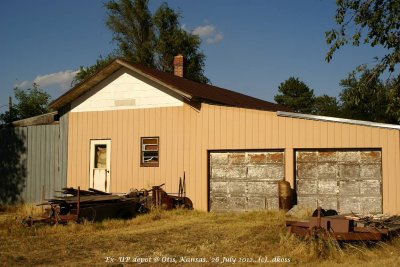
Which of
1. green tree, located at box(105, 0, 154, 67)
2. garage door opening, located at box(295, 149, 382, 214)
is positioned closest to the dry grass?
garage door opening, located at box(295, 149, 382, 214)

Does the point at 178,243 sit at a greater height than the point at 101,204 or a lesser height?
lesser

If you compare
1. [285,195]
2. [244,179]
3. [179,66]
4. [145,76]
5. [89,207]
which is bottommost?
[89,207]

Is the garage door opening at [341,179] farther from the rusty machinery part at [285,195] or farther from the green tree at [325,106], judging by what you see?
the green tree at [325,106]

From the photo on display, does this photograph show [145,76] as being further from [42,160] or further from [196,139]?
[42,160]

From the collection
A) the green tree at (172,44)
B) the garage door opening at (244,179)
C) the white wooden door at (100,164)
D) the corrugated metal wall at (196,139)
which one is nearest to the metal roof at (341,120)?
the corrugated metal wall at (196,139)

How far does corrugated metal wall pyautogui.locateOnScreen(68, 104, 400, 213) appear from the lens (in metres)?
15.1

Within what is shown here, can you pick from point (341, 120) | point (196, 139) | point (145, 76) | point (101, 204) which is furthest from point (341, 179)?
point (145, 76)

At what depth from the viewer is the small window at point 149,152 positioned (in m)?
19.1

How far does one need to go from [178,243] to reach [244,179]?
6221mm

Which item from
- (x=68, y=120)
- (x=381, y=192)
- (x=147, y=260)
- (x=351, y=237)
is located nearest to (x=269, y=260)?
(x=351, y=237)

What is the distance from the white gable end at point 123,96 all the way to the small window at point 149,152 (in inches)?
51.6

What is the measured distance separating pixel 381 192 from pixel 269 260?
6818 mm

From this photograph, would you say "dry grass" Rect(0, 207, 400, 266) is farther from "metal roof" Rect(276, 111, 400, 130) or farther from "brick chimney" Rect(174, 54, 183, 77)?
"brick chimney" Rect(174, 54, 183, 77)

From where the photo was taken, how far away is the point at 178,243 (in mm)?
11672
